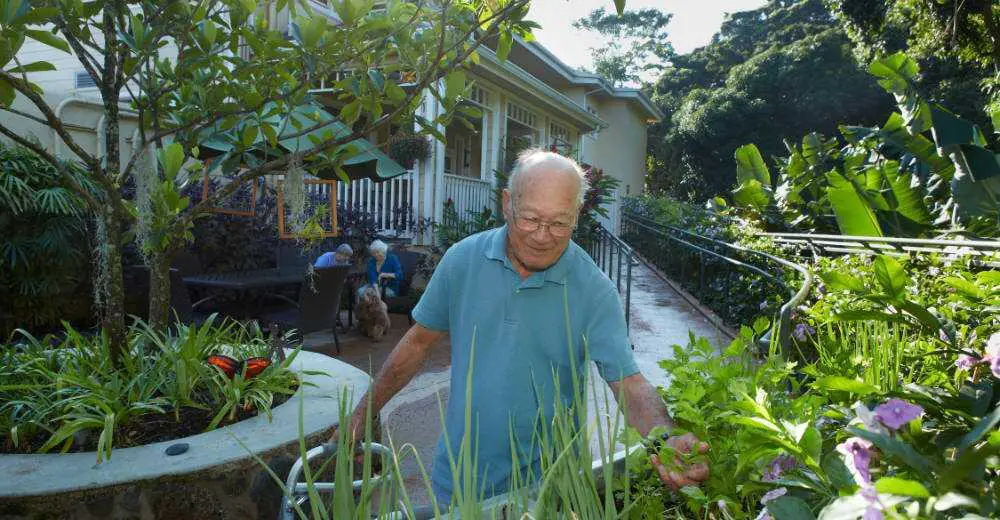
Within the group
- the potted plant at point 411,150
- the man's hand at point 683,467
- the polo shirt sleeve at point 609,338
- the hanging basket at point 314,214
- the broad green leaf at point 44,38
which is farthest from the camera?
the potted plant at point 411,150

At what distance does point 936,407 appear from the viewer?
0.98 meters

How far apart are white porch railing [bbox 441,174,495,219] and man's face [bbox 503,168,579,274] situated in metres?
8.65

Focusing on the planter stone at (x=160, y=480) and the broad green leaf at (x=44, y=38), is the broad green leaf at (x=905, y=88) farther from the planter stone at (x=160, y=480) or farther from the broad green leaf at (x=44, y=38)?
the broad green leaf at (x=44, y=38)

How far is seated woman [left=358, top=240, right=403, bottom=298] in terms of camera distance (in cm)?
800

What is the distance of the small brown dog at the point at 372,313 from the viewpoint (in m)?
7.35

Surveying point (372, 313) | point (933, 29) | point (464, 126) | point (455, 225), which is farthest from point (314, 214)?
point (933, 29)

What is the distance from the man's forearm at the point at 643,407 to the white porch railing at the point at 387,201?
849cm

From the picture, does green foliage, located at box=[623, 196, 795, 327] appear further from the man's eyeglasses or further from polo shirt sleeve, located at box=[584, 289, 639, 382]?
the man's eyeglasses

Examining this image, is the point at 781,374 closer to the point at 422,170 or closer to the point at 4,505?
the point at 4,505

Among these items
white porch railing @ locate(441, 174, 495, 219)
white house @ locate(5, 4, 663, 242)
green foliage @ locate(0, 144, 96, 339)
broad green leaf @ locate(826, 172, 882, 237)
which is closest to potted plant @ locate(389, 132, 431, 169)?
white house @ locate(5, 4, 663, 242)

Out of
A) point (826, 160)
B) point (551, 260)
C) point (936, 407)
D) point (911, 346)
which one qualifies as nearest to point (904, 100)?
point (826, 160)

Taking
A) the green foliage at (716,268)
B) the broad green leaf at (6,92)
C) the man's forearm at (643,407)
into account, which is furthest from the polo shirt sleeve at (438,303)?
the green foliage at (716,268)

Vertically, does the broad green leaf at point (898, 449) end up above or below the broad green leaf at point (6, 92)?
below

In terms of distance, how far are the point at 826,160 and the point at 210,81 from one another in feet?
29.6
